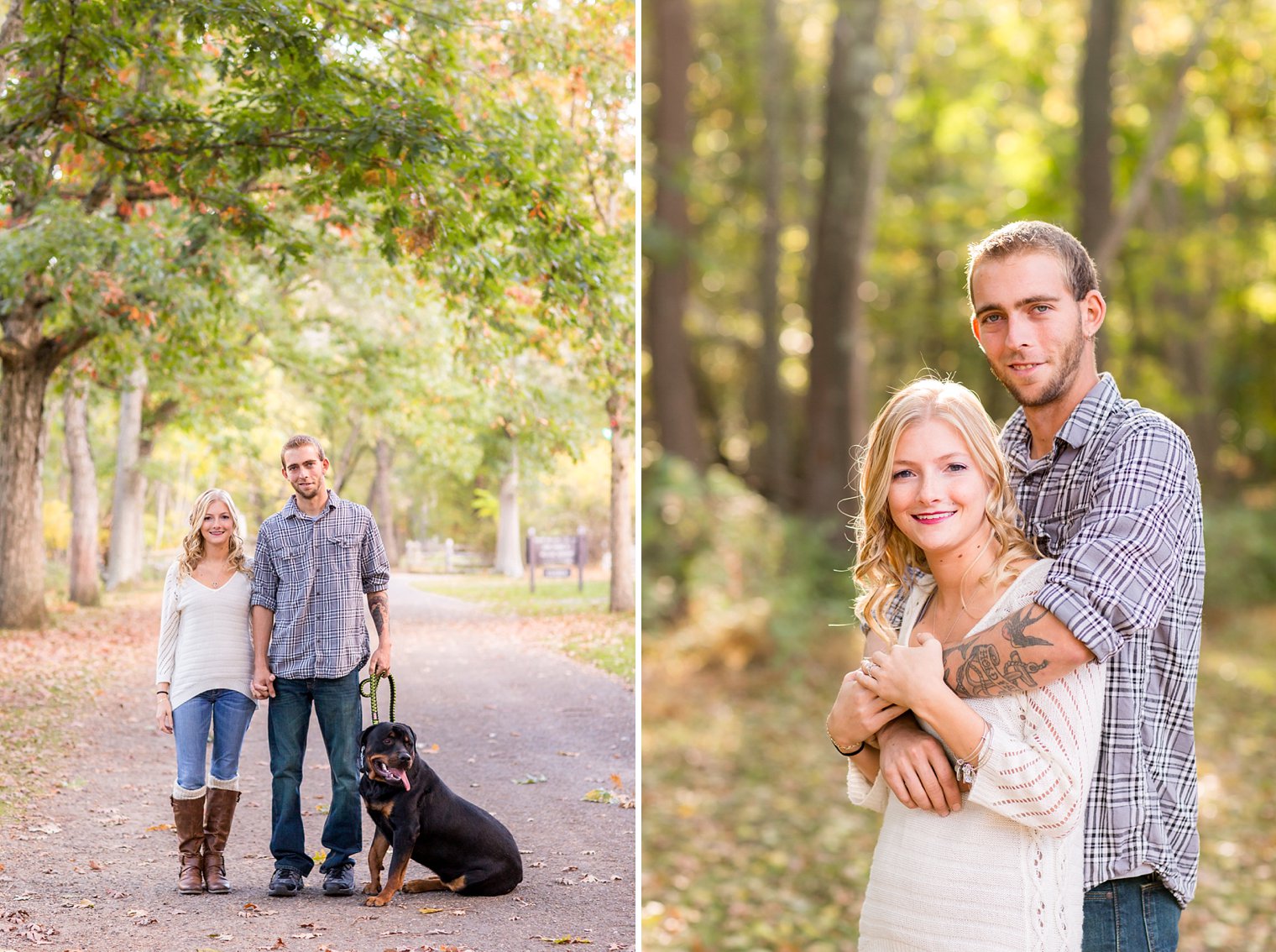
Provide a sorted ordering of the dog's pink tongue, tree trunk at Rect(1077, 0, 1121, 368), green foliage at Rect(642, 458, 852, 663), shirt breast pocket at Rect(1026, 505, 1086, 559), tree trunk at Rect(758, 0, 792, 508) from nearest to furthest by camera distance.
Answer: shirt breast pocket at Rect(1026, 505, 1086, 559)
the dog's pink tongue
green foliage at Rect(642, 458, 852, 663)
tree trunk at Rect(1077, 0, 1121, 368)
tree trunk at Rect(758, 0, 792, 508)

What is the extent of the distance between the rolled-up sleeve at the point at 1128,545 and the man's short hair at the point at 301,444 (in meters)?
1.80

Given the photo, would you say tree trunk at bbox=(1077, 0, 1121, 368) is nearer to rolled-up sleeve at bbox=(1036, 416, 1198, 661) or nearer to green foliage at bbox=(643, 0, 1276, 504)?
green foliage at bbox=(643, 0, 1276, 504)

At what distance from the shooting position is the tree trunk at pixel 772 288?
1265 cm

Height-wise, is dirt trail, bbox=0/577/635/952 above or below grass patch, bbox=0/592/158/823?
below

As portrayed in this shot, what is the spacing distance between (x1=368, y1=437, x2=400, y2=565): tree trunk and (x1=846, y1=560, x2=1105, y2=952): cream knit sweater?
5.00ft

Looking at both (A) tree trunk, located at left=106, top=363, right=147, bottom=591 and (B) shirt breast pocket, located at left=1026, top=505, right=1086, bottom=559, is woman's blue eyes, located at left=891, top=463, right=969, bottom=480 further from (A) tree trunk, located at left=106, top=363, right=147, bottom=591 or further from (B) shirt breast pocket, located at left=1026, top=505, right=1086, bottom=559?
(A) tree trunk, located at left=106, top=363, right=147, bottom=591

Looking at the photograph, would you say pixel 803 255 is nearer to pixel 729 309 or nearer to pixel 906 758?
pixel 729 309

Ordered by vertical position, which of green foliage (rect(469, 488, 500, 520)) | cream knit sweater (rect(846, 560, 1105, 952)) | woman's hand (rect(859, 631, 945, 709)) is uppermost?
green foliage (rect(469, 488, 500, 520))

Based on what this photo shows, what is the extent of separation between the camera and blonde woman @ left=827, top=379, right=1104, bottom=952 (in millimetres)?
1874

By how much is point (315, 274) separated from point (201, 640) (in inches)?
38.6

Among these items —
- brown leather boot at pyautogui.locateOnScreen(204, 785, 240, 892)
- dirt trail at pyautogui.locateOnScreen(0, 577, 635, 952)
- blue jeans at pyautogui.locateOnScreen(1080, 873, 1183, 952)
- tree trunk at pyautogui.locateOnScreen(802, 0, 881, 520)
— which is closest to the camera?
blue jeans at pyautogui.locateOnScreen(1080, 873, 1183, 952)

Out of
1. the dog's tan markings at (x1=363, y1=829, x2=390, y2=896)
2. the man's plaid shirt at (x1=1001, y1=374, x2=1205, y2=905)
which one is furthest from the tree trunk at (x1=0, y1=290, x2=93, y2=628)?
the man's plaid shirt at (x1=1001, y1=374, x2=1205, y2=905)

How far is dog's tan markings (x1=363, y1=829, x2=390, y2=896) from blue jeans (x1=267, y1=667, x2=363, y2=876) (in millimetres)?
41

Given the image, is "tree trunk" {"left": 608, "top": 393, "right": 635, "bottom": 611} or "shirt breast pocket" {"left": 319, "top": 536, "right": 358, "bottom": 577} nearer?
"shirt breast pocket" {"left": 319, "top": 536, "right": 358, "bottom": 577}
